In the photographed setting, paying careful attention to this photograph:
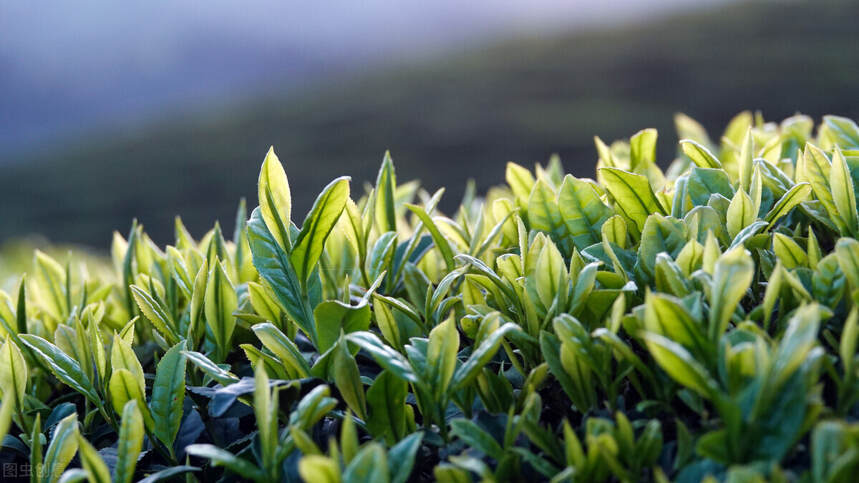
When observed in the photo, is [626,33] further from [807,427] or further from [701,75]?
[807,427]

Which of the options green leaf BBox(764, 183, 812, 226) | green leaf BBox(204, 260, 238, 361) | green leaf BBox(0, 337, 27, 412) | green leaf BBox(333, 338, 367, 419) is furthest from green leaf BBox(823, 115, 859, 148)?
green leaf BBox(0, 337, 27, 412)

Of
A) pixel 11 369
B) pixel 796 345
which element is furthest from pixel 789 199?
pixel 11 369

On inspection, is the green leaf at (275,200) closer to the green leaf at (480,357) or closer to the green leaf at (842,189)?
the green leaf at (480,357)

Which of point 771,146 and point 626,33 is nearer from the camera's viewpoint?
point 771,146

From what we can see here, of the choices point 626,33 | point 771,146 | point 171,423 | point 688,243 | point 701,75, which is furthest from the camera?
point 626,33

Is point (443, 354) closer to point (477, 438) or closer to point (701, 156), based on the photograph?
point (477, 438)

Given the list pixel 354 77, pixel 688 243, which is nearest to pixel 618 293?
pixel 688 243

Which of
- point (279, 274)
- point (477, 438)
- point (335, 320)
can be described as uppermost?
point (279, 274)
